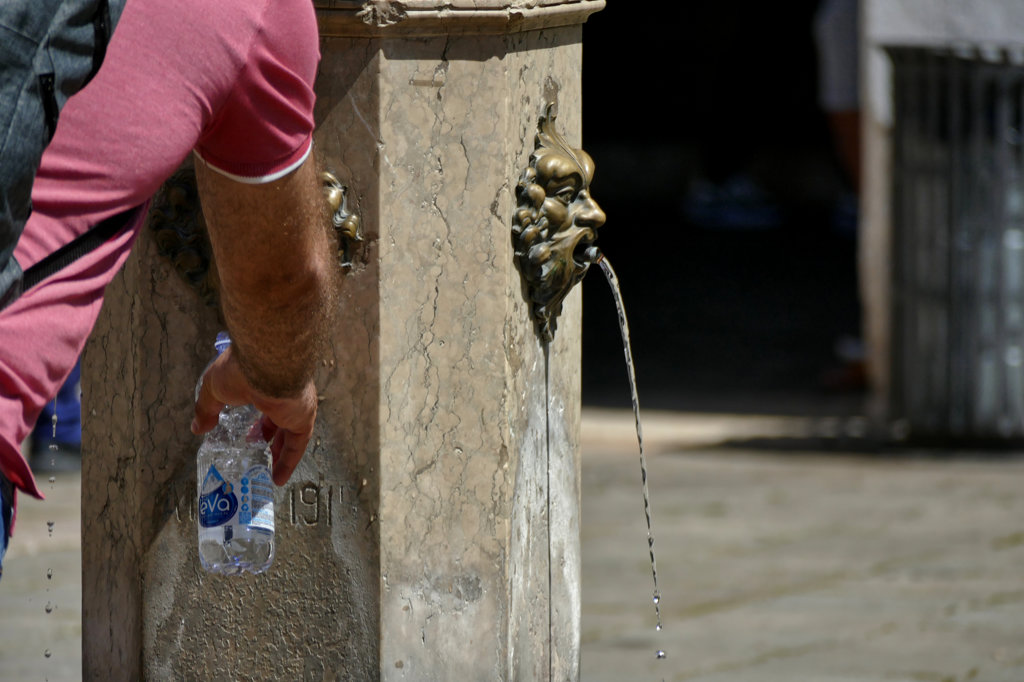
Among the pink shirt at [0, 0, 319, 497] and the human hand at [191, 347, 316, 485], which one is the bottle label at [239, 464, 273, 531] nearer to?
the human hand at [191, 347, 316, 485]

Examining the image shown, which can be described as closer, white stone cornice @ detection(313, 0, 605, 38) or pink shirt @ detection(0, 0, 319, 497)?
pink shirt @ detection(0, 0, 319, 497)

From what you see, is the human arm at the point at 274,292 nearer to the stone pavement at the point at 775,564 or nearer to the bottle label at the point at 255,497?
the bottle label at the point at 255,497

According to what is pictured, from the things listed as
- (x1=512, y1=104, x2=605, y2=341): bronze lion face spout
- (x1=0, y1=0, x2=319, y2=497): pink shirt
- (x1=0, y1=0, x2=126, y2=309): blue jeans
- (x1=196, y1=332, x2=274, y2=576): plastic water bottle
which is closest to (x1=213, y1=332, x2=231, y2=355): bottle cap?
(x1=196, y1=332, x2=274, y2=576): plastic water bottle

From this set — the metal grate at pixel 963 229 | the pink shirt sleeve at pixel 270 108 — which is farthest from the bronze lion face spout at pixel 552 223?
the metal grate at pixel 963 229

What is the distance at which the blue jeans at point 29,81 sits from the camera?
176 centimetres

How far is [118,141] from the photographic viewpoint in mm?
1926

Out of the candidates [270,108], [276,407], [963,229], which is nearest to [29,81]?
[270,108]

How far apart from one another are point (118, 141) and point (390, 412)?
47.5 inches

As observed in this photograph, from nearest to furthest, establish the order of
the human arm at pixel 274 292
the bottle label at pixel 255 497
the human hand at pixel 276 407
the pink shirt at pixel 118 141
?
1. the pink shirt at pixel 118 141
2. the human arm at pixel 274 292
3. the human hand at pixel 276 407
4. the bottle label at pixel 255 497

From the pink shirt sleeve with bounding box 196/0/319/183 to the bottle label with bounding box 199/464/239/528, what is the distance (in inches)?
34.2

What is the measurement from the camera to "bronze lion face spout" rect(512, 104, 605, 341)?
3.14 m

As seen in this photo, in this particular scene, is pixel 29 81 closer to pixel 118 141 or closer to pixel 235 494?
pixel 118 141

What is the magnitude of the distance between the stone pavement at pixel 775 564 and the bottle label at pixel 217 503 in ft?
5.05

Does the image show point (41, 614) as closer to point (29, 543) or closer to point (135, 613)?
point (29, 543)
